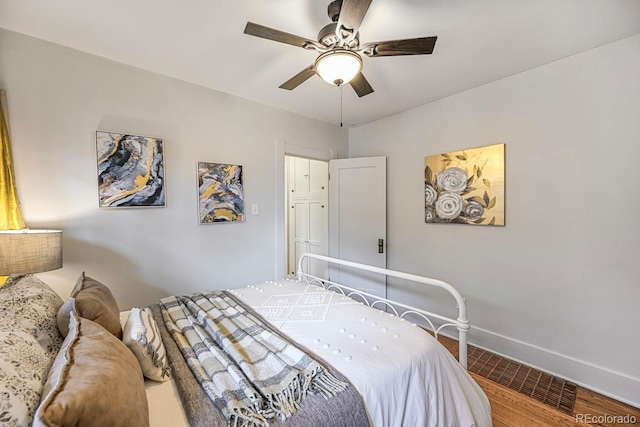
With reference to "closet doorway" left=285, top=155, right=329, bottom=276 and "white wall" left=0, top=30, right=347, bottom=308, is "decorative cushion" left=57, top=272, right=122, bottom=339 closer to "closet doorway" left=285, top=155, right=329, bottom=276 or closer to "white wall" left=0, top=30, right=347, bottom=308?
"white wall" left=0, top=30, right=347, bottom=308

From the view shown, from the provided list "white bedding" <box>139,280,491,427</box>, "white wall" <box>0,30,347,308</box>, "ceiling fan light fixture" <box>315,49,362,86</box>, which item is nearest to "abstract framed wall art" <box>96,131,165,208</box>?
"white wall" <box>0,30,347,308</box>

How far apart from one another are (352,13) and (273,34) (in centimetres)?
43

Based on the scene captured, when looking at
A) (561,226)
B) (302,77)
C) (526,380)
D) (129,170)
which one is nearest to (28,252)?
(129,170)

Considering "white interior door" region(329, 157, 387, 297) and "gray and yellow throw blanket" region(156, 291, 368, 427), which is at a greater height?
"white interior door" region(329, 157, 387, 297)

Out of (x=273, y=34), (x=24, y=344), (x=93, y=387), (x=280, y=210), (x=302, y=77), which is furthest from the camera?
(x=280, y=210)

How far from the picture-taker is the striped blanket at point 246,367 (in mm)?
867

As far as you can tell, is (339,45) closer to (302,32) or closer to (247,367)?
(302,32)

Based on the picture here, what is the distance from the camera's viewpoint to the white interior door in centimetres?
326

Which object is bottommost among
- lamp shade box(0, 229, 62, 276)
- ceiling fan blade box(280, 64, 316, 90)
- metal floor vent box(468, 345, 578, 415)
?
metal floor vent box(468, 345, 578, 415)

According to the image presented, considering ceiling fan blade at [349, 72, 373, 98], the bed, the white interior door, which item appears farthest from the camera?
the white interior door

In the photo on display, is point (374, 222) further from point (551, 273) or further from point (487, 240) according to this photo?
point (551, 273)

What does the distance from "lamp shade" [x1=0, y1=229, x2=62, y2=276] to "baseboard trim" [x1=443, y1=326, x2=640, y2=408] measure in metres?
3.34

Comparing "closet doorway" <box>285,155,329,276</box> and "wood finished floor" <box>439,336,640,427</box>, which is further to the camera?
"closet doorway" <box>285,155,329,276</box>

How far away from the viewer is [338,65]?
57.8 inches
